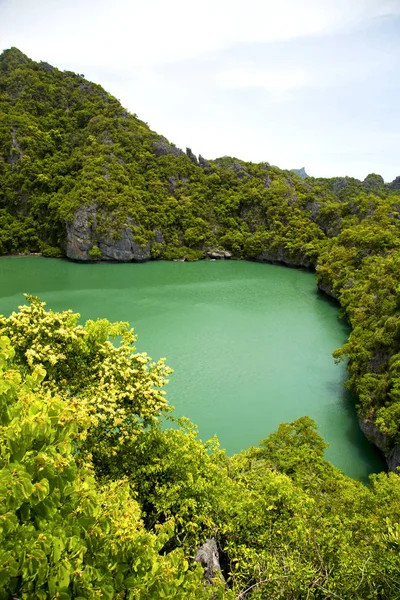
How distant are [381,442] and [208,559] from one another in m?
9.15

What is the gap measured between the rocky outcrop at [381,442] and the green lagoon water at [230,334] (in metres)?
0.64

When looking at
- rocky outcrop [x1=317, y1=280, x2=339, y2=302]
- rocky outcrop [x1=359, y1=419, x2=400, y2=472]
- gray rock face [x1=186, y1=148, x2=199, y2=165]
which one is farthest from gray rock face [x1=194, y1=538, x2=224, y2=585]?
gray rock face [x1=186, y1=148, x2=199, y2=165]

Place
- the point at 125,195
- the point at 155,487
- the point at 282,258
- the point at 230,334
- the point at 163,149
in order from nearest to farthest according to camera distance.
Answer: the point at 155,487, the point at 230,334, the point at 282,258, the point at 125,195, the point at 163,149

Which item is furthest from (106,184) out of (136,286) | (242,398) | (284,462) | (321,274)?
(284,462)

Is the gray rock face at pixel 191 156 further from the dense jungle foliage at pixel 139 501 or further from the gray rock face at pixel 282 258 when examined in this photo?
the dense jungle foliage at pixel 139 501

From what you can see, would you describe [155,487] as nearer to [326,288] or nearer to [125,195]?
[326,288]

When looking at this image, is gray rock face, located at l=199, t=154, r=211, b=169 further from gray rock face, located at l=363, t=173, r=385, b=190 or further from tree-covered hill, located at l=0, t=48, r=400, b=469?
gray rock face, located at l=363, t=173, r=385, b=190

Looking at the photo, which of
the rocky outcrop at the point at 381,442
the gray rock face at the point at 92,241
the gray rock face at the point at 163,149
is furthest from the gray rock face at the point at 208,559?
the gray rock face at the point at 163,149

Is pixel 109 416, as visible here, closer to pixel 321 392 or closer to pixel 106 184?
pixel 321 392

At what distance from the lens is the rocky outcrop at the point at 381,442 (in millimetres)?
11633

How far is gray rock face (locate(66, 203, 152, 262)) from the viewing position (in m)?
45.1

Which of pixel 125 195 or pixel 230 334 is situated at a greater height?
pixel 125 195

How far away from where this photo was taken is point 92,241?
45250mm

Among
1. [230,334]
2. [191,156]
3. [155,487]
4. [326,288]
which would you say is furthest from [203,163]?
[155,487]
